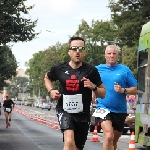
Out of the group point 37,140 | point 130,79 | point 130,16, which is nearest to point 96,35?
point 130,16

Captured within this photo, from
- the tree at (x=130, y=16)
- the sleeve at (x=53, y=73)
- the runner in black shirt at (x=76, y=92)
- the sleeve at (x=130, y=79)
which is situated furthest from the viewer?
the tree at (x=130, y=16)

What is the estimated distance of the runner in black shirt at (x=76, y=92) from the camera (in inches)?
292

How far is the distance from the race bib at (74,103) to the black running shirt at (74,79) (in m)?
0.05

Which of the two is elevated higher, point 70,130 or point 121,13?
point 121,13

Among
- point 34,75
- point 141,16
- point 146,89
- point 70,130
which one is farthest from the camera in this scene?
point 34,75

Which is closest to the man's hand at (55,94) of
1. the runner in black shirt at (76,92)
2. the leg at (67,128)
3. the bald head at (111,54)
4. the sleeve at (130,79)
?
the runner in black shirt at (76,92)

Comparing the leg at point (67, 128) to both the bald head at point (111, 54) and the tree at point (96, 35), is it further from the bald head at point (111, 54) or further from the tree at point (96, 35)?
the tree at point (96, 35)

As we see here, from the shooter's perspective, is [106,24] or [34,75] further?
[34,75]

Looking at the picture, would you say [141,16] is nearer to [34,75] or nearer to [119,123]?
[119,123]

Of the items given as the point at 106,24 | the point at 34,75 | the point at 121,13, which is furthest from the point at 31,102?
the point at 121,13

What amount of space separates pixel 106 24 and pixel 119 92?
3403 inches

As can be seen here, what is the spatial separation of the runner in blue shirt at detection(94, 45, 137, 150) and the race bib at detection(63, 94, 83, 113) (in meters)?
1.80

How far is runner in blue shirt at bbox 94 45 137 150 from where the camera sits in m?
9.41

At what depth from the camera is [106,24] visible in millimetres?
95250
